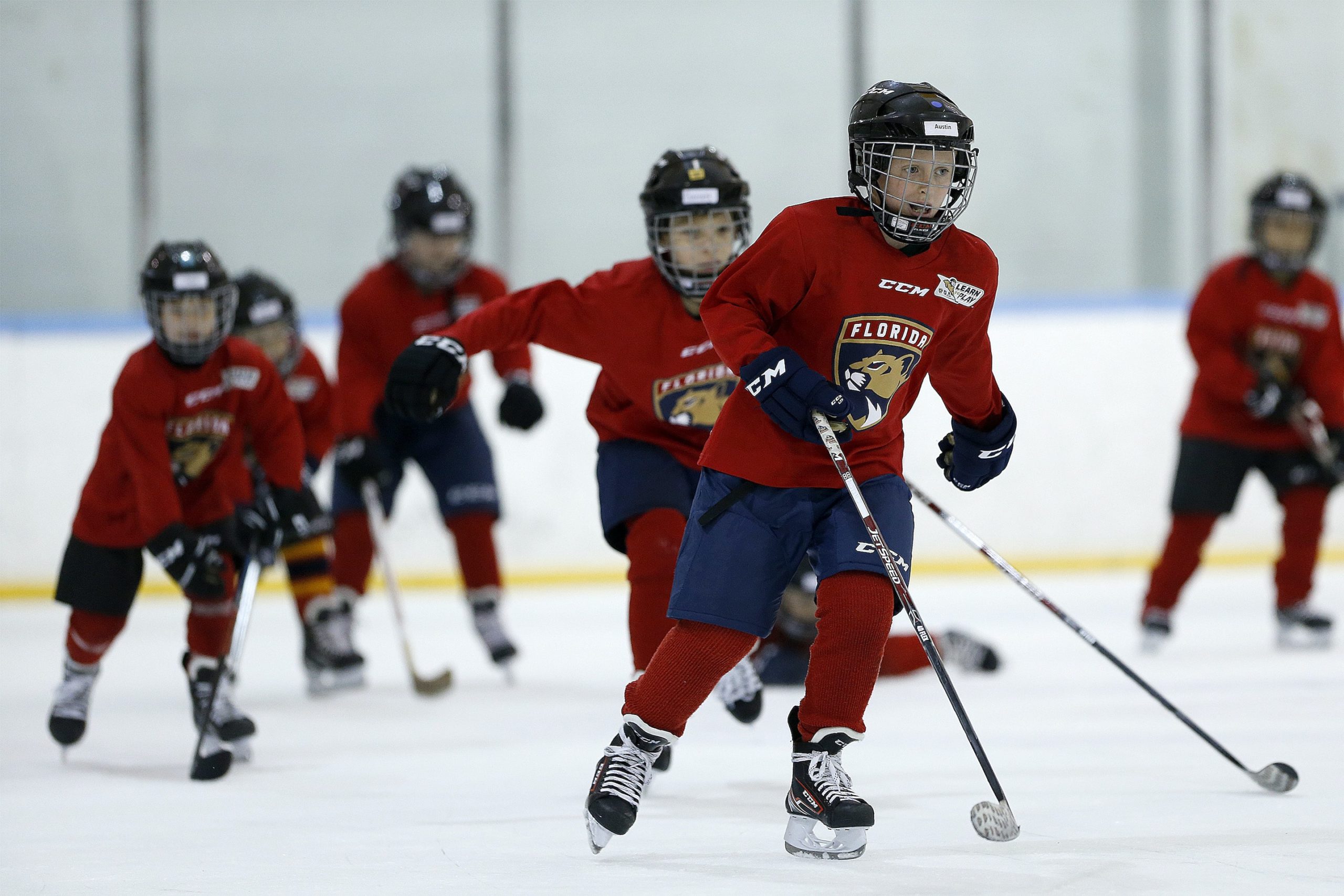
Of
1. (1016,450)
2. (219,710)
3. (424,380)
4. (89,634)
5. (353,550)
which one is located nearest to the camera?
(424,380)

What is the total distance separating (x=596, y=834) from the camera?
7.67 ft

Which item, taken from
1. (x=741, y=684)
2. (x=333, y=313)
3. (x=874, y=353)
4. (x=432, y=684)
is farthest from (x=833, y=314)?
(x=333, y=313)

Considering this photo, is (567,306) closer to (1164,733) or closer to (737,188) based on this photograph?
(737,188)

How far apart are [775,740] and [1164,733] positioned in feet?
2.70

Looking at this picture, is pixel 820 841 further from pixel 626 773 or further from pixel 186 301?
pixel 186 301

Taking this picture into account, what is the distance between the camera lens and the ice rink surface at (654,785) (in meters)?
2.26

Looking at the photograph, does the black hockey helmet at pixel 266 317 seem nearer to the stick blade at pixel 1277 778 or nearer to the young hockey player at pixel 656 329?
→ the young hockey player at pixel 656 329

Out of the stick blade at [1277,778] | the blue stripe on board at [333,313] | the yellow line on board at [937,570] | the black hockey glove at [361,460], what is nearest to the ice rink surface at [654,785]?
the stick blade at [1277,778]

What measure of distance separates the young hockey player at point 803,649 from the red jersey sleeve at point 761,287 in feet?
5.79

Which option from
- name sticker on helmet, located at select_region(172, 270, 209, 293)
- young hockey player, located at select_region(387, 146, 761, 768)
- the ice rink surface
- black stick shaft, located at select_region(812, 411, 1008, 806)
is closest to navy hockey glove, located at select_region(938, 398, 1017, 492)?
black stick shaft, located at select_region(812, 411, 1008, 806)

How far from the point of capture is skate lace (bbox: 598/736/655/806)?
7.70ft

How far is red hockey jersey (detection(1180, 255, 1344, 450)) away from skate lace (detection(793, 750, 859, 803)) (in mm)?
2855

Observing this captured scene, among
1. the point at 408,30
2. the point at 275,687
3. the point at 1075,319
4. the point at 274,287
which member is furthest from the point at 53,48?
the point at 1075,319

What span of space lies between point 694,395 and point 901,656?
1.51 m
